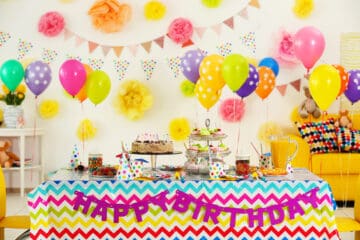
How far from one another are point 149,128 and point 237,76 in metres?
2.35

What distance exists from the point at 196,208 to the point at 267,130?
3.46 meters

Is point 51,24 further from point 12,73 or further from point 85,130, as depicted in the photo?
point 12,73

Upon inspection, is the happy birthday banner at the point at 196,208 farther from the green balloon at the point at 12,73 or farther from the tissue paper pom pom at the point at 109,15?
the tissue paper pom pom at the point at 109,15

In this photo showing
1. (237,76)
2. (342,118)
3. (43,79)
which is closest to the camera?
(237,76)

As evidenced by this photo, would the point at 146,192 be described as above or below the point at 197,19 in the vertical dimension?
below

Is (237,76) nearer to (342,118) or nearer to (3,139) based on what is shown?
(342,118)

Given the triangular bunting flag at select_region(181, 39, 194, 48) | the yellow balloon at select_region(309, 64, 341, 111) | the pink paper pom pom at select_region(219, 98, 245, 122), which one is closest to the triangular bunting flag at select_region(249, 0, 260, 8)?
the triangular bunting flag at select_region(181, 39, 194, 48)

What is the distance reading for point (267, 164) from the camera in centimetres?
324

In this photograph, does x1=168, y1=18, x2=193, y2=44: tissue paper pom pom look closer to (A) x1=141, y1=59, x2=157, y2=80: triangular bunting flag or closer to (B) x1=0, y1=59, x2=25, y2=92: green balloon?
(A) x1=141, y1=59, x2=157, y2=80: triangular bunting flag

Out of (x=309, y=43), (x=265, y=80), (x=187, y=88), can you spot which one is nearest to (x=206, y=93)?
(x=265, y=80)

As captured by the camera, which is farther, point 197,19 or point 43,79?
point 197,19

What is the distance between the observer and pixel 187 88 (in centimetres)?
615

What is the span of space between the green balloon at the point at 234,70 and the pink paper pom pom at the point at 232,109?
203 centimetres

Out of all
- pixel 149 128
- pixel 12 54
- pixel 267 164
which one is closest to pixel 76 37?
pixel 12 54
